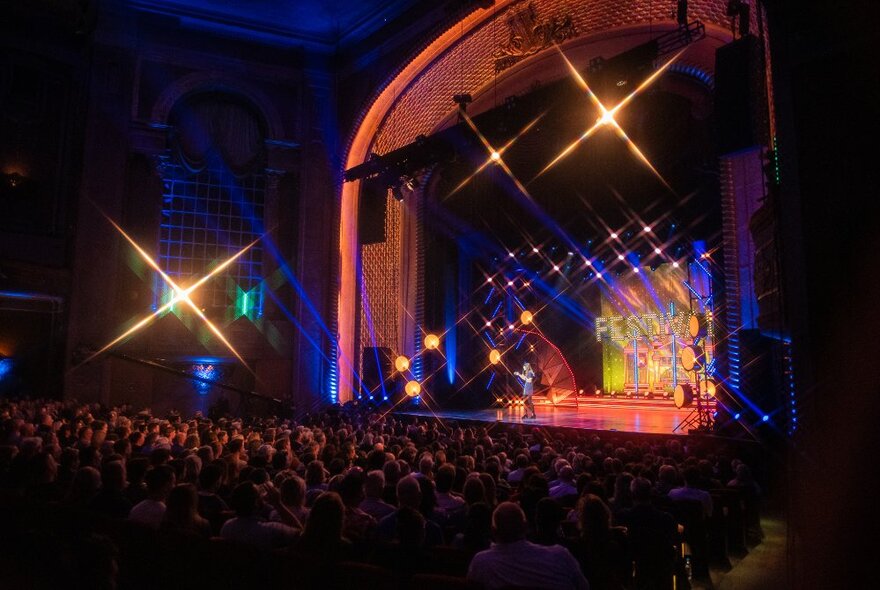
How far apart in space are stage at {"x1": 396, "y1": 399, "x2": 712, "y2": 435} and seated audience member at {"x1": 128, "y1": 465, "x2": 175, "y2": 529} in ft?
30.9

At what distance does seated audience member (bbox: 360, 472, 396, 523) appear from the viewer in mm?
5023

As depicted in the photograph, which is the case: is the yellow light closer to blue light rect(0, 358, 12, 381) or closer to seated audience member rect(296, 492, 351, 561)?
blue light rect(0, 358, 12, 381)

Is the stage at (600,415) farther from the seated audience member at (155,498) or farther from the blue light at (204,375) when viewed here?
the seated audience member at (155,498)

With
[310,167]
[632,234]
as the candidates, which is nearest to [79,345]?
[310,167]

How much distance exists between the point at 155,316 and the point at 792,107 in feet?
57.3

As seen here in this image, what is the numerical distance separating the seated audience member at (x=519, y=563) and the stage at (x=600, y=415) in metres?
9.20

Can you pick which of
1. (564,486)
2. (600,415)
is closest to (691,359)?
(600,415)

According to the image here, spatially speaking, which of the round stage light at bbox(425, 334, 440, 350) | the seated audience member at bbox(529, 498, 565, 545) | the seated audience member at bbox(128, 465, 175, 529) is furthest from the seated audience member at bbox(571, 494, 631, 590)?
the round stage light at bbox(425, 334, 440, 350)

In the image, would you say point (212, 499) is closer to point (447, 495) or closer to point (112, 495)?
point (112, 495)

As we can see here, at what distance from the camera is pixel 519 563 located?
341 centimetres

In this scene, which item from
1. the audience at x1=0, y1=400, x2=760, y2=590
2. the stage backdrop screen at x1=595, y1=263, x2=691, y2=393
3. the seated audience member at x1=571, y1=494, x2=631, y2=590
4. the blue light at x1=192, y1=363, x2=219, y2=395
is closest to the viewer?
the audience at x1=0, y1=400, x2=760, y2=590

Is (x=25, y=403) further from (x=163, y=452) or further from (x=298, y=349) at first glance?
(x=163, y=452)

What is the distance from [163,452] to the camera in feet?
20.4

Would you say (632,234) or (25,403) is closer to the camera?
(25,403)
